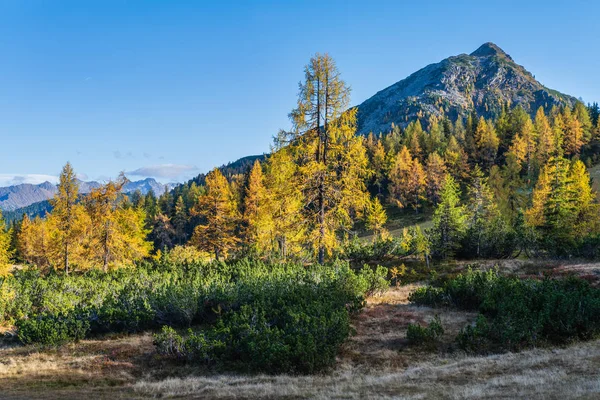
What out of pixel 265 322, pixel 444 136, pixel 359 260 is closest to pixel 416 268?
pixel 359 260

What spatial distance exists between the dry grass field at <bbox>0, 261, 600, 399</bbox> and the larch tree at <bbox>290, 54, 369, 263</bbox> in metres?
8.28

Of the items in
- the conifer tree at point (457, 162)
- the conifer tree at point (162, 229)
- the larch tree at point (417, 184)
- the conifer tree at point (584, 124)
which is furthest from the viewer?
the conifer tree at point (162, 229)

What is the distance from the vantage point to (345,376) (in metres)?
9.70

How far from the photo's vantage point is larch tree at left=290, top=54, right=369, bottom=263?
20438 mm

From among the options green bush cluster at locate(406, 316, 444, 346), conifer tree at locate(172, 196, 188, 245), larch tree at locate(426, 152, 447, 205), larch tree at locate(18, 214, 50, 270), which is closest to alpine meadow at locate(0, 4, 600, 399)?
green bush cluster at locate(406, 316, 444, 346)

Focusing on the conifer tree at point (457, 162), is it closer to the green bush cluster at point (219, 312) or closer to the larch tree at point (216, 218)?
the larch tree at point (216, 218)

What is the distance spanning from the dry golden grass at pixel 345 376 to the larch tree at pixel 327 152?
335 inches

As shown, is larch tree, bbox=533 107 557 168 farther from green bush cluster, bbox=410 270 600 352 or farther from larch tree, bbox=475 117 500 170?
green bush cluster, bbox=410 270 600 352

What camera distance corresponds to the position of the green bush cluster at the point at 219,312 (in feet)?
35.1

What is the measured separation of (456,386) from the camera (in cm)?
813

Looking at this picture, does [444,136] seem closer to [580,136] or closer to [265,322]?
[580,136]

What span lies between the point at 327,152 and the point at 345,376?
13600mm

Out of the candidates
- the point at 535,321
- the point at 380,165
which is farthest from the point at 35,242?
the point at 535,321

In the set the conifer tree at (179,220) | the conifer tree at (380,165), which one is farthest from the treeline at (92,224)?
the conifer tree at (380,165)
